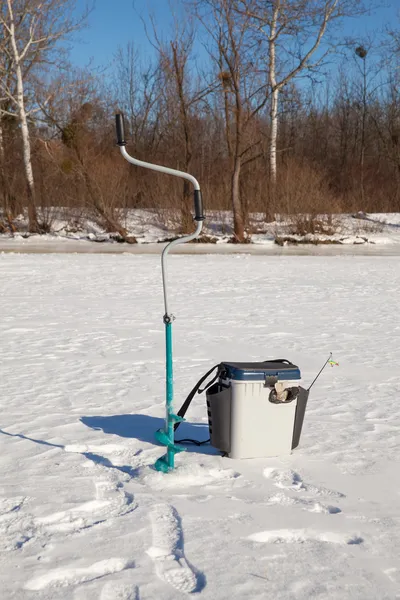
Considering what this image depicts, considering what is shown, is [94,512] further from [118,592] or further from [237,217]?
[237,217]

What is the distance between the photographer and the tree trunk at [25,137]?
2491 centimetres

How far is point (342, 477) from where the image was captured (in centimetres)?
404

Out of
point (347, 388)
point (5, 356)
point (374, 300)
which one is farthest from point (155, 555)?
point (374, 300)

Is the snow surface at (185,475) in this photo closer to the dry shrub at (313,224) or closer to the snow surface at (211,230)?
the snow surface at (211,230)

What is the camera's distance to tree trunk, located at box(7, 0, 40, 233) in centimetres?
2491

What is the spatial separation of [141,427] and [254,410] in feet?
3.77

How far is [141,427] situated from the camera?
500cm

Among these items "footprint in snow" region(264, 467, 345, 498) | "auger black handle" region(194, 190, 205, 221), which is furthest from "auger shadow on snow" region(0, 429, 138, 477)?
"auger black handle" region(194, 190, 205, 221)

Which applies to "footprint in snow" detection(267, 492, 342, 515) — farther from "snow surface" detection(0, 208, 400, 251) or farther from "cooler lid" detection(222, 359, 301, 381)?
"snow surface" detection(0, 208, 400, 251)

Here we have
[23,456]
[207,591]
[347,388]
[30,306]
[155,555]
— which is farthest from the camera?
[30,306]

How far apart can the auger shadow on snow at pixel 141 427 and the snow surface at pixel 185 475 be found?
2cm

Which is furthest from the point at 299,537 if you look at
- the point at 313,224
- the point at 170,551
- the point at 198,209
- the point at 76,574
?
the point at 313,224

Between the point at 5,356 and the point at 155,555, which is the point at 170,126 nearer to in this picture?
the point at 5,356

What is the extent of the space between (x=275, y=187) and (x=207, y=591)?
24.9m
